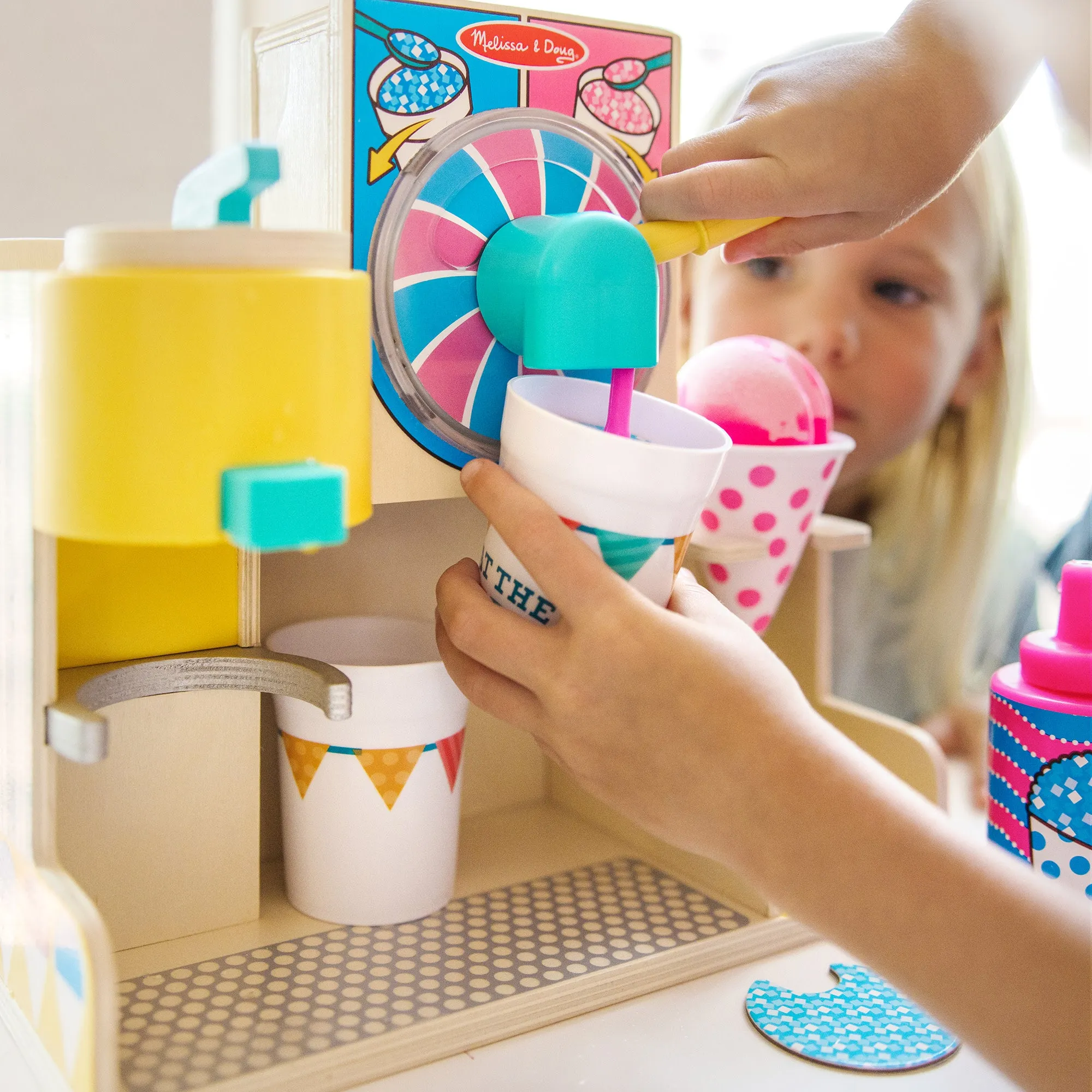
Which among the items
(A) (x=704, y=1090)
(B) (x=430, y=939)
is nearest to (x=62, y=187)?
(B) (x=430, y=939)

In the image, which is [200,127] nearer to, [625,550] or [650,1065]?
[625,550]

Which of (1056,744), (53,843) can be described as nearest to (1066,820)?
(1056,744)

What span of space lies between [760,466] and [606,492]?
0.68 ft

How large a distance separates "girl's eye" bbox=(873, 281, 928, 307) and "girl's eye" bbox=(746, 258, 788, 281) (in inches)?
3.1

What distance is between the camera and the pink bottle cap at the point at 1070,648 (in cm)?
60

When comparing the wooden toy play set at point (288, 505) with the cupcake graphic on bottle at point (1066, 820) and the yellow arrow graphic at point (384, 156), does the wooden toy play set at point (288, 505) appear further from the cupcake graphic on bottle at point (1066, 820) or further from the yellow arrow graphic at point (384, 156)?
the cupcake graphic on bottle at point (1066, 820)

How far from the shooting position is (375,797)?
58cm

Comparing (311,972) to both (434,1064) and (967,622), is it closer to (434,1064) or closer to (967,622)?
(434,1064)

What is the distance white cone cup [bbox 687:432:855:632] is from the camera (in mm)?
646

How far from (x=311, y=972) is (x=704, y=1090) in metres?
0.19

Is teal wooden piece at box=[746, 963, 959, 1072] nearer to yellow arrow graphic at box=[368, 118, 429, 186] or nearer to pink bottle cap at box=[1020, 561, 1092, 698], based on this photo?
pink bottle cap at box=[1020, 561, 1092, 698]

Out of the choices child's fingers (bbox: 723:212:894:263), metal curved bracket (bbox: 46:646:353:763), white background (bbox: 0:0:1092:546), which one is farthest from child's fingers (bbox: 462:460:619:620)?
white background (bbox: 0:0:1092:546)

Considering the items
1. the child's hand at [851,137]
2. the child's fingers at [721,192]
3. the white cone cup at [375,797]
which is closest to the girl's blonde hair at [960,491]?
the child's hand at [851,137]

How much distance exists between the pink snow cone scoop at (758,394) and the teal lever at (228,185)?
318 mm
